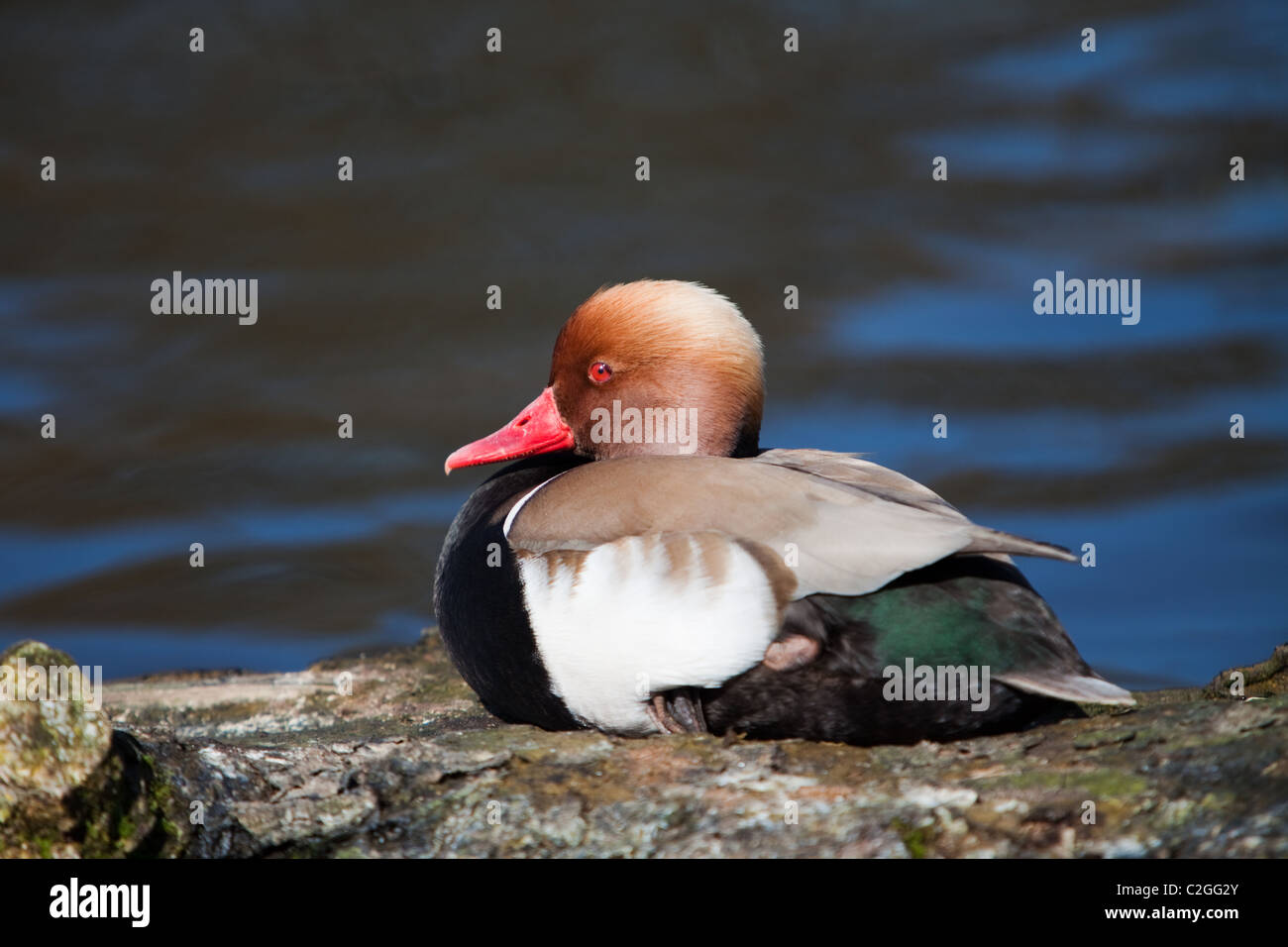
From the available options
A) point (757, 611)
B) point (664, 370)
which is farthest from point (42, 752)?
point (664, 370)

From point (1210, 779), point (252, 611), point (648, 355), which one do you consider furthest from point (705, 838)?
point (252, 611)

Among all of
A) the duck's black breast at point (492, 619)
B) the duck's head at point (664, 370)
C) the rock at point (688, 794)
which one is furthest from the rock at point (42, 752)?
the duck's head at point (664, 370)

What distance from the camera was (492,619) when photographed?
135 inches

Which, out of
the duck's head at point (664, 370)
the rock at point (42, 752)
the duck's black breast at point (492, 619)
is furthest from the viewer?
the duck's head at point (664, 370)

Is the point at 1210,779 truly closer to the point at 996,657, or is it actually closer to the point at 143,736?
the point at 996,657

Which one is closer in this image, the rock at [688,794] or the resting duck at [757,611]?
the rock at [688,794]

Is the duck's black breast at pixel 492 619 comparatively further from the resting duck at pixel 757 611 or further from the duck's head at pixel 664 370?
the duck's head at pixel 664 370

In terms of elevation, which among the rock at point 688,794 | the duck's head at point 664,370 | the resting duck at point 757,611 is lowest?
the rock at point 688,794

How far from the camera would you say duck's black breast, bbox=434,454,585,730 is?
336 cm

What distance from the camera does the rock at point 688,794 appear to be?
101 inches

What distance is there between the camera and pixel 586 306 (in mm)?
3902

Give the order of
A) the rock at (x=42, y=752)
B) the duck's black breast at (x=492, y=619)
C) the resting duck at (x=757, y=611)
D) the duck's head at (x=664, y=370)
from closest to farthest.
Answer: the rock at (x=42, y=752), the resting duck at (x=757, y=611), the duck's black breast at (x=492, y=619), the duck's head at (x=664, y=370)

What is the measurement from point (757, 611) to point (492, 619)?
0.70 metres

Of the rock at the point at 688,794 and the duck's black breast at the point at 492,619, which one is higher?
the duck's black breast at the point at 492,619
